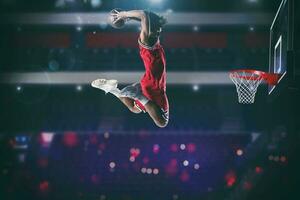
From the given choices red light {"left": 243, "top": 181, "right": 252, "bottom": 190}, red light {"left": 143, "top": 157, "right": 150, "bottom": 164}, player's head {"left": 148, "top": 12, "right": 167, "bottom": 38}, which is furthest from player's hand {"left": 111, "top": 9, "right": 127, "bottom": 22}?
red light {"left": 143, "top": 157, "right": 150, "bottom": 164}

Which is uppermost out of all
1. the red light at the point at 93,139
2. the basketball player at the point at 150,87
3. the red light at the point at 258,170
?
the basketball player at the point at 150,87

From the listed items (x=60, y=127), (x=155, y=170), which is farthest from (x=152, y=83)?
(x=60, y=127)

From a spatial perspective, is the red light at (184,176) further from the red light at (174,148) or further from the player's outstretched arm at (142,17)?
the player's outstretched arm at (142,17)

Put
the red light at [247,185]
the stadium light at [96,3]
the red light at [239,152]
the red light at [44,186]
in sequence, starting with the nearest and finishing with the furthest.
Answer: the red light at [247,185], the red light at [44,186], the red light at [239,152], the stadium light at [96,3]

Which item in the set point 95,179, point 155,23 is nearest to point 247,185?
point 95,179

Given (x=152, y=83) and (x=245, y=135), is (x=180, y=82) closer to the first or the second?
(x=245, y=135)

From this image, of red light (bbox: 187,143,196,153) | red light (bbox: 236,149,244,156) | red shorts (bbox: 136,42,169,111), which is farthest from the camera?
red light (bbox: 187,143,196,153)

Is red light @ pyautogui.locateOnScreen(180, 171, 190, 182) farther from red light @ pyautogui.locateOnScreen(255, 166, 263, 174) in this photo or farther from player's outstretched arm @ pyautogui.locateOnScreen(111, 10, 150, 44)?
player's outstretched arm @ pyautogui.locateOnScreen(111, 10, 150, 44)

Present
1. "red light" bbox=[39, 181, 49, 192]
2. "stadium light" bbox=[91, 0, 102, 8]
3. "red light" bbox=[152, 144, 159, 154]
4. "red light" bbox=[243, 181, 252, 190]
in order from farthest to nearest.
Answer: "stadium light" bbox=[91, 0, 102, 8], "red light" bbox=[152, 144, 159, 154], "red light" bbox=[39, 181, 49, 192], "red light" bbox=[243, 181, 252, 190]

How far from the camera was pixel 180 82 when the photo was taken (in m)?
9.09

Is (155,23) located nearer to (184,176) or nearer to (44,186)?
(184,176)

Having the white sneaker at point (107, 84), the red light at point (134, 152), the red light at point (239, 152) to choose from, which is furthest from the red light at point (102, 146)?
the white sneaker at point (107, 84)

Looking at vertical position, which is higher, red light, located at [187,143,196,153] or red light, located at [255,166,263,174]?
red light, located at [187,143,196,153]

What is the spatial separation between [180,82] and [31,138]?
3.08 meters
